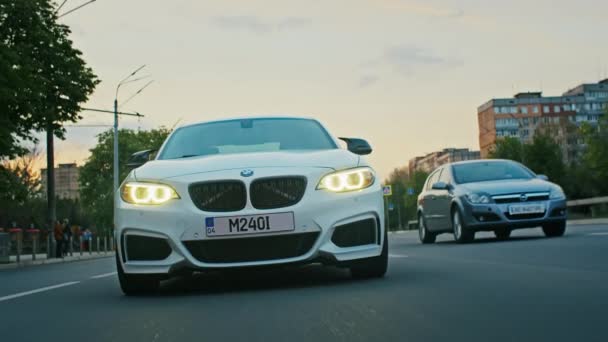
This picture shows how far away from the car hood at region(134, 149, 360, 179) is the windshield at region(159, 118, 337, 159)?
0.60m

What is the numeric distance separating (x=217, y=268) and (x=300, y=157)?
3.81 ft

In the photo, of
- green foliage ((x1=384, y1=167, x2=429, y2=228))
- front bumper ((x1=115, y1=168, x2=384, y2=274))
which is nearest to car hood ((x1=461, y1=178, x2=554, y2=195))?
front bumper ((x1=115, y1=168, x2=384, y2=274))

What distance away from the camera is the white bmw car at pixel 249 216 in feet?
23.2

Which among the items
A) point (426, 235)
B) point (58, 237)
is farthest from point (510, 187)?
point (58, 237)

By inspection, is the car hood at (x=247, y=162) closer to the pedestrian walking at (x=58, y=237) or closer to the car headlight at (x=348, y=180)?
the car headlight at (x=348, y=180)

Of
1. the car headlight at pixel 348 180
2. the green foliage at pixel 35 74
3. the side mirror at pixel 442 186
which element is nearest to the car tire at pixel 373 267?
the car headlight at pixel 348 180

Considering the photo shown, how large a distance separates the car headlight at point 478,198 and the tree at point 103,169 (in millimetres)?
69218

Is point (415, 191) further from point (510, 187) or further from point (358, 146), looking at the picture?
point (358, 146)

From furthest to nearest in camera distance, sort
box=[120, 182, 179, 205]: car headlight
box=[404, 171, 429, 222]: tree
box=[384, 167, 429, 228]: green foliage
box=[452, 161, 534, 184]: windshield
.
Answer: box=[384, 167, 429, 228]: green foliage
box=[404, 171, 429, 222]: tree
box=[452, 161, 534, 184]: windshield
box=[120, 182, 179, 205]: car headlight

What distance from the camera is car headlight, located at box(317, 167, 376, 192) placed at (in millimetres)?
7307

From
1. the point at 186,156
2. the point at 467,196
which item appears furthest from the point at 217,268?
the point at 467,196

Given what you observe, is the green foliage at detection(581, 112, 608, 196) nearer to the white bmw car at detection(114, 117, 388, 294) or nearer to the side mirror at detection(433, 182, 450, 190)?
the side mirror at detection(433, 182, 450, 190)

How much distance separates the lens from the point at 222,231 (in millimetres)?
7000

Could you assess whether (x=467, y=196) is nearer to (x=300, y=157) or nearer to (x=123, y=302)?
(x=300, y=157)
